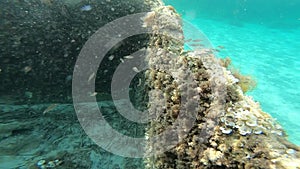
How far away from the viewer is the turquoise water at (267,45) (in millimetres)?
11219

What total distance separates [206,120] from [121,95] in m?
3.10

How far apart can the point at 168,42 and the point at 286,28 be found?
32.5m

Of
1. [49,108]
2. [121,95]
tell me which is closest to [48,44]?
[49,108]

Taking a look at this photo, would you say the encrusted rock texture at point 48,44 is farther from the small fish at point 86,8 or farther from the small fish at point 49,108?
the small fish at point 49,108

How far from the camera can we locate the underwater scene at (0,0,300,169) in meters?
2.30

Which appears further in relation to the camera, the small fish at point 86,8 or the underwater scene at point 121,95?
the small fish at point 86,8

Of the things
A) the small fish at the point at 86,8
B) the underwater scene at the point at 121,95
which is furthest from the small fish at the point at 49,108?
the small fish at the point at 86,8

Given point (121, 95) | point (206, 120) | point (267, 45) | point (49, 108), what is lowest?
point (206, 120)

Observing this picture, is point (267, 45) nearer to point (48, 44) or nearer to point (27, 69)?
point (48, 44)

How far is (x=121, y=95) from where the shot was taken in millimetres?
5227

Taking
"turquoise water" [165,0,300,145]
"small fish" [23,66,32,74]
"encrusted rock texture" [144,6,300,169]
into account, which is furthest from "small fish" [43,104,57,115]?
"turquoise water" [165,0,300,145]

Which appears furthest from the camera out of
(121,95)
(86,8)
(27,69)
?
(86,8)

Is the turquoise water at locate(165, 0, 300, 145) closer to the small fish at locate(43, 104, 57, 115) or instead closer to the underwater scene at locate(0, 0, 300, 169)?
the underwater scene at locate(0, 0, 300, 169)

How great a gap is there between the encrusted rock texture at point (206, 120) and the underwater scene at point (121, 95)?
12mm
